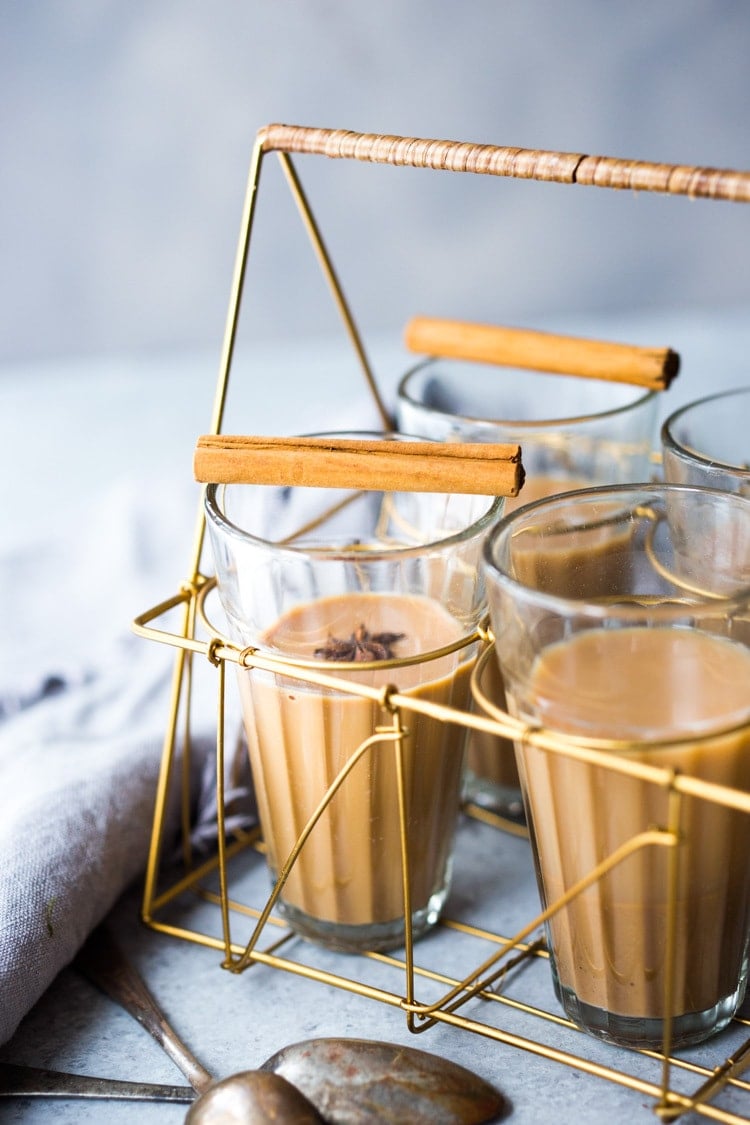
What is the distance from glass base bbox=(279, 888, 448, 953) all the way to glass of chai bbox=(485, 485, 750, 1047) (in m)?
0.09

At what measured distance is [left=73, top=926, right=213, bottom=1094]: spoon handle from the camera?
572mm

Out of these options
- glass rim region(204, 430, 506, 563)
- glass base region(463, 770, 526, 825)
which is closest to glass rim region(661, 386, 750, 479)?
glass rim region(204, 430, 506, 563)

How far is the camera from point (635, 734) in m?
0.49

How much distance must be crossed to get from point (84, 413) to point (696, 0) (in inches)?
29.3

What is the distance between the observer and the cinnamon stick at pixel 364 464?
55 centimetres

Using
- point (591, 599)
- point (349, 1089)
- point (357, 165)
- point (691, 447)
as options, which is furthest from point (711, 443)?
point (357, 165)

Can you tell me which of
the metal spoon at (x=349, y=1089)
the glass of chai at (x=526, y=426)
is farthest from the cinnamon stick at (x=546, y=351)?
the metal spoon at (x=349, y=1089)

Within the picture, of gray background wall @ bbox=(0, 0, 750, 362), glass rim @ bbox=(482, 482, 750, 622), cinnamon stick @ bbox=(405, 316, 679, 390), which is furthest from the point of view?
gray background wall @ bbox=(0, 0, 750, 362)

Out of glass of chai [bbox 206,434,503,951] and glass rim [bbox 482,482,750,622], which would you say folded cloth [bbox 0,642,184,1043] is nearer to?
glass of chai [bbox 206,434,503,951]

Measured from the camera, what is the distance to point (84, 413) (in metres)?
1.33

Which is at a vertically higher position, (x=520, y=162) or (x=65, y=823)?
(x=520, y=162)

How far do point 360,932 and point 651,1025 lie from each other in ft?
0.53

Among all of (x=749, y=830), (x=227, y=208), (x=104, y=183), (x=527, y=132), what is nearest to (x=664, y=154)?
(x=527, y=132)

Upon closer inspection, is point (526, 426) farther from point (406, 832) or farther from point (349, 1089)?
point (349, 1089)
